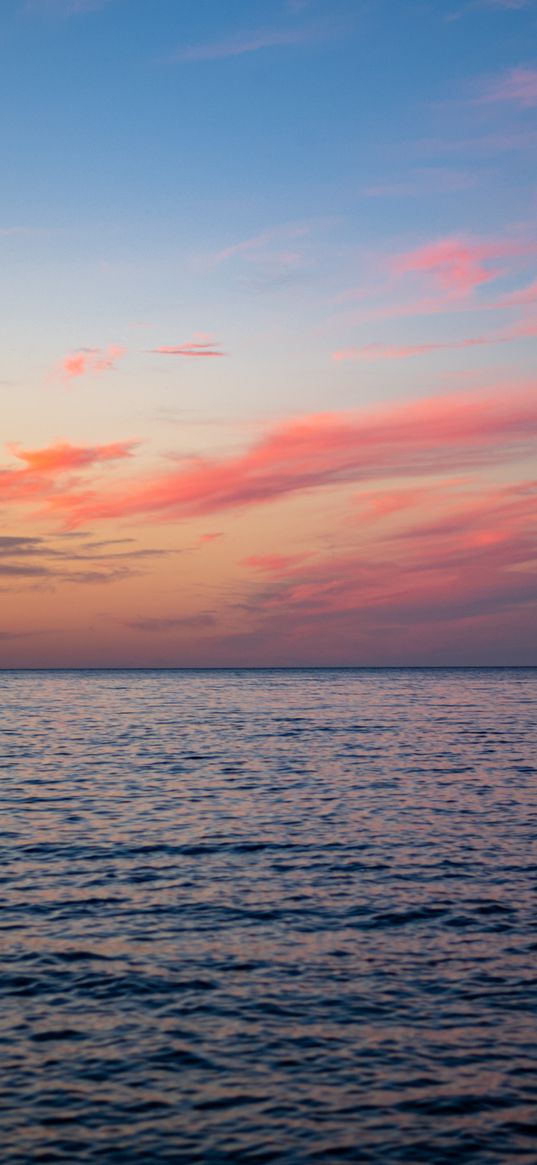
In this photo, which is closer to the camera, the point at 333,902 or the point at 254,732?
the point at 333,902

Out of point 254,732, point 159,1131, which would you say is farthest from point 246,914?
point 254,732

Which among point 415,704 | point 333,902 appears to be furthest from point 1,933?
point 415,704

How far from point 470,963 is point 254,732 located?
5611 centimetres

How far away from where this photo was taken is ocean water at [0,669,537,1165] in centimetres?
1168

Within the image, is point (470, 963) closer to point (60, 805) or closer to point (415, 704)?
point (60, 805)

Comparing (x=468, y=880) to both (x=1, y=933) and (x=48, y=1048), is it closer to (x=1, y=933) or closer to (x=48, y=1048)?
(x=1, y=933)

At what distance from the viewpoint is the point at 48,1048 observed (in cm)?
1373

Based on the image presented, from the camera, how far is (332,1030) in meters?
14.4

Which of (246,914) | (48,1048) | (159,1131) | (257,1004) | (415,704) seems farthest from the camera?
(415,704)

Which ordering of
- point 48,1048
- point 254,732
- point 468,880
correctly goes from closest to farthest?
point 48,1048, point 468,880, point 254,732

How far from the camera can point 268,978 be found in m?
16.6

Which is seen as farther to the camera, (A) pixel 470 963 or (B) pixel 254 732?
(B) pixel 254 732

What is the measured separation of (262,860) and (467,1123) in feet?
46.9

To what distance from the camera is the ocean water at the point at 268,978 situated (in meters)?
11.7
